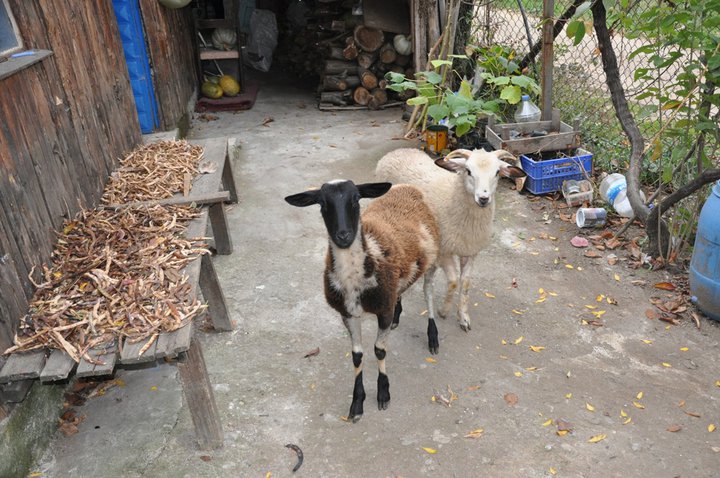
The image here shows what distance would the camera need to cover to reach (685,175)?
17.9ft

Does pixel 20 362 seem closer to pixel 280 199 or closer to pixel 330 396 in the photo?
pixel 330 396

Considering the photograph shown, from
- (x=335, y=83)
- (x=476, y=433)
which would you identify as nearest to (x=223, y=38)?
(x=335, y=83)

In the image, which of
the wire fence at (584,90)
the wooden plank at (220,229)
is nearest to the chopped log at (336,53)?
the wire fence at (584,90)

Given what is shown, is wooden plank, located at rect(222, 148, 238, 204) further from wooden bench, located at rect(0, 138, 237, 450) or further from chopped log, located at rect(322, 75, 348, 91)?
chopped log, located at rect(322, 75, 348, 91)

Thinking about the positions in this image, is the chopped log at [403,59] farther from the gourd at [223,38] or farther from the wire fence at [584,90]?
the gourd at [223,38]

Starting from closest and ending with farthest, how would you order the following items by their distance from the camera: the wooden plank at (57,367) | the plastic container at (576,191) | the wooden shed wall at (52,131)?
the wooden plank at (57,367) < the wooden shed wall at (52,131) < the plastic container at (576,191)

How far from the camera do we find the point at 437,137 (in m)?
7.34

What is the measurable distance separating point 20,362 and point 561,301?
3836 millimetres

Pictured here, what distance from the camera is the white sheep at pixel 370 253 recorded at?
10.1 feet

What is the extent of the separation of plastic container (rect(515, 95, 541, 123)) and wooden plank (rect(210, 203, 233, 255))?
3743mm

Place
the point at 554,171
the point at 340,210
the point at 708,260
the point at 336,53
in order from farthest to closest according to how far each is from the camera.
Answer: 1. the point at 336,53
2. the point at 554,171
3. the point at 708,260
4. the point at 340,210

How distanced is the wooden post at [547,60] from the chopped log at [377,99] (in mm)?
3951

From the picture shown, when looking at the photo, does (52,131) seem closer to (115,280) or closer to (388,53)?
(115,280)

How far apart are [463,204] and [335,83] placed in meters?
6.61
